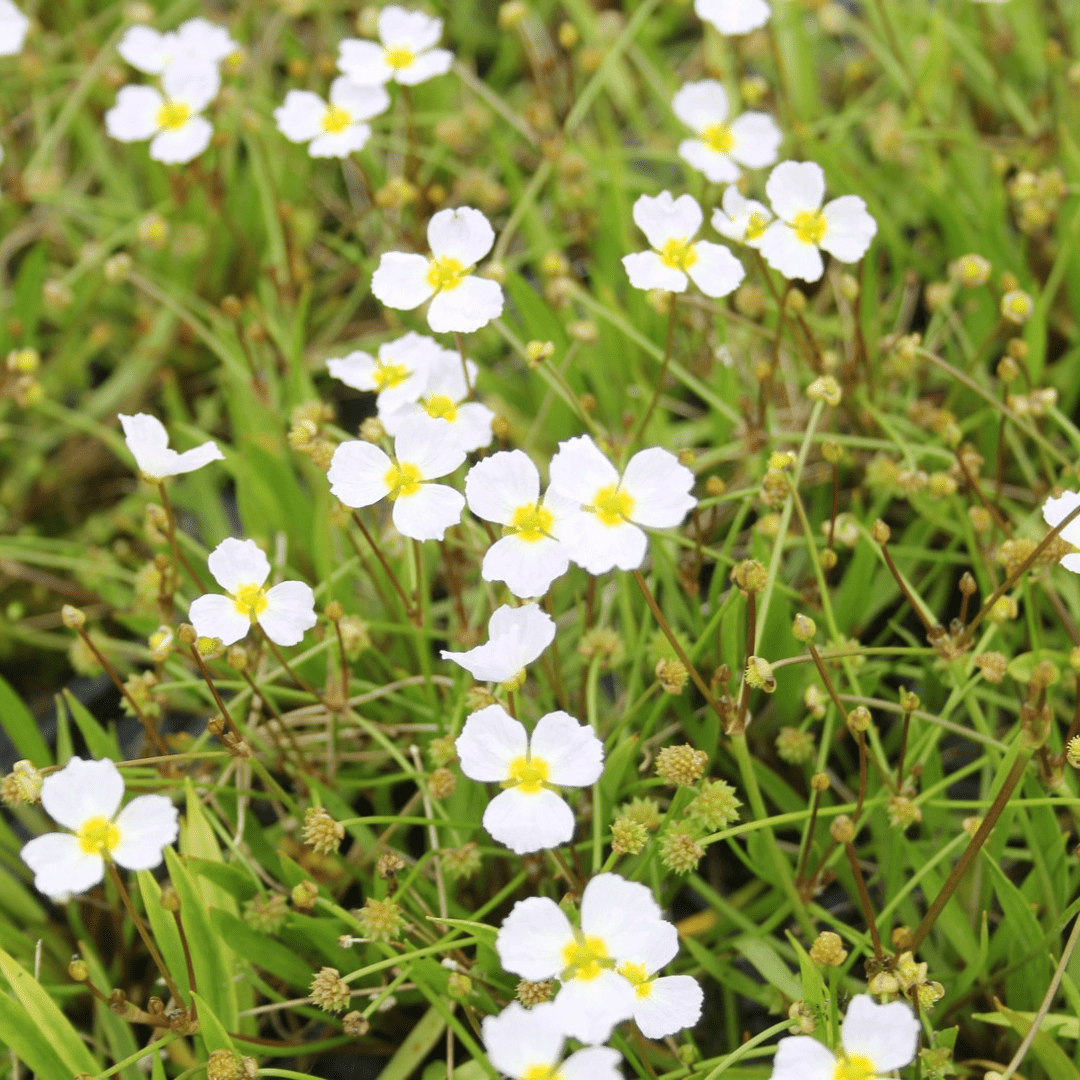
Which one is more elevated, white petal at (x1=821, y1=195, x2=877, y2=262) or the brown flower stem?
white petal at (x1=821, y1=195, x2=877, y2=262)

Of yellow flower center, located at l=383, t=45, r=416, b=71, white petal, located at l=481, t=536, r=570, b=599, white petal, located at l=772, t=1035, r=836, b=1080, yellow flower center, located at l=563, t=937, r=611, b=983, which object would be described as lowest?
white petal, located at l=772, t=1035, r=836, b=1080

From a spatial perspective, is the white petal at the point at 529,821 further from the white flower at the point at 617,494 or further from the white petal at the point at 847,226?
the white petal at the point at 847,226

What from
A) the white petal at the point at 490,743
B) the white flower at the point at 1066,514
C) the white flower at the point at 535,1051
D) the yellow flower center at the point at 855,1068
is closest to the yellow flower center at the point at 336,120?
the white flower at the point at 1066,514

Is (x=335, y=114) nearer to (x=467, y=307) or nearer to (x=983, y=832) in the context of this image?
(x=467, y=307)

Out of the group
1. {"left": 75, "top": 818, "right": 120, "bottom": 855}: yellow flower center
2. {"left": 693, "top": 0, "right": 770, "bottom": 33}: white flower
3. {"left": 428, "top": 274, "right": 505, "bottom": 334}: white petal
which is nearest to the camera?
{"left": 75, "top": 818, "right": 120, "bottom": 855}: yellow flower center

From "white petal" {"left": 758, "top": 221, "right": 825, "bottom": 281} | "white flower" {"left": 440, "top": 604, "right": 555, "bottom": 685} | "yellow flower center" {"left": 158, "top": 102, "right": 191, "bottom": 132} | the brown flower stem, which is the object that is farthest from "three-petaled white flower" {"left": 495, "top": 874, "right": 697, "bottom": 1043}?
"yellow flower center" {"left": 158, "top": 102, "right": 191, "bottom": 132}

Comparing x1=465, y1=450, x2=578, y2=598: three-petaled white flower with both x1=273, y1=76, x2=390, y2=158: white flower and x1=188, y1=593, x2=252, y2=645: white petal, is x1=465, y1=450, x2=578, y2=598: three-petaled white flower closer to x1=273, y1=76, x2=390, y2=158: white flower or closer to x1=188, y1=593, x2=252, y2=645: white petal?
x1=188, y1=593, x2=252, y2=645: white petal
